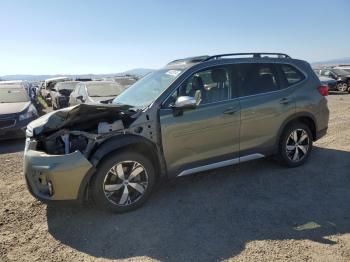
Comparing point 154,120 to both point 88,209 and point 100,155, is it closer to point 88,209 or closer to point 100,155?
point 100,155

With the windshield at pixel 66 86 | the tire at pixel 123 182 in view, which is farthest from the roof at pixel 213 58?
the windshield at pixel 66 86

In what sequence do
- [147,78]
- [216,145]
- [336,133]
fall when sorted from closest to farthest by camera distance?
[216,145] → [147,78] → [336,133]

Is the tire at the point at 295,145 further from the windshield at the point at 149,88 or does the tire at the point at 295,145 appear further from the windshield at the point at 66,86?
the windshield at the point at 66,86

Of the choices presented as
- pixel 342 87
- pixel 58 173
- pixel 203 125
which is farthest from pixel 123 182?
pixel 342 87

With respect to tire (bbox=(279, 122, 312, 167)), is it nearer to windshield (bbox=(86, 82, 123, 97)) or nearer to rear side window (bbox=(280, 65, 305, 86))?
rear side window (bbox=(280, 65, 305, 86))

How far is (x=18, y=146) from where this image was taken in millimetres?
8562

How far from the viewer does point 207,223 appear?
13.1 feet

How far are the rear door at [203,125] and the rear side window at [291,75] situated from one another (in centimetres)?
115

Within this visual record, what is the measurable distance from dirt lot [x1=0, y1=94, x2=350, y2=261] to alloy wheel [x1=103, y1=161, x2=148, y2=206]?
0.69 ft

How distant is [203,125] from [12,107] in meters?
6.67

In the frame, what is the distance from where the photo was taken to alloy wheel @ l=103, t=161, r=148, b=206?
4.19 meters

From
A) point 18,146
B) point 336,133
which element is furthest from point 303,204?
point 18,146

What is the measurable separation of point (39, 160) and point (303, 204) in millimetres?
3342

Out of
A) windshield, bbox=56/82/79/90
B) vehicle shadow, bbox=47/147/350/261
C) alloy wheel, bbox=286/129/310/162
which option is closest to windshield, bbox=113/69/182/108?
vehicle shadow, bbox=47/147/350/261
